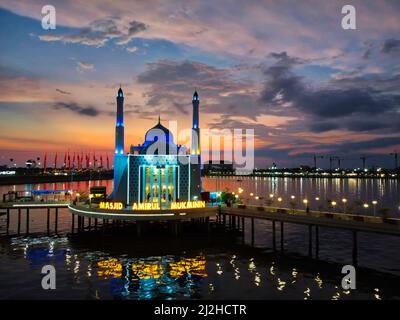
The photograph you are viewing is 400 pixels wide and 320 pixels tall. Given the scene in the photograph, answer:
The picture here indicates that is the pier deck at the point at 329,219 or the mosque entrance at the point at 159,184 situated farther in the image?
the mosque entrance at the point at 159,184

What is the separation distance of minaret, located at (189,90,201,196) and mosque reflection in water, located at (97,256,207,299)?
2480cm

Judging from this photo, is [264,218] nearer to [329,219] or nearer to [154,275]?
[329,219]

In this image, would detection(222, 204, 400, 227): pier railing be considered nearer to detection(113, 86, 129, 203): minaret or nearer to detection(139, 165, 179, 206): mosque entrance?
detection(139, 165, 179, 206): mosque entrance

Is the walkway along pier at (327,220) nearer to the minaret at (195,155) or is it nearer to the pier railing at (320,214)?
the pier railing at (320,214)

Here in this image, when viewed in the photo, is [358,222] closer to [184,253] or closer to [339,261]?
[339,261]

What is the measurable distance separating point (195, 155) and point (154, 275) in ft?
120

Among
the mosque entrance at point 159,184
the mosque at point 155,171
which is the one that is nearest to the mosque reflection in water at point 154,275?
the mosque at point 155,171

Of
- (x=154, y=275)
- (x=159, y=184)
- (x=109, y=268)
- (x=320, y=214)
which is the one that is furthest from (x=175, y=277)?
(x=159, y=184)

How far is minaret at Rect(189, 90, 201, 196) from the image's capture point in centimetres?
7384

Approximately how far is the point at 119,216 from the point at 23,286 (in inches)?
964

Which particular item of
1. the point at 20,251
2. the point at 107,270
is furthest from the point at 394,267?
the point at 20,251

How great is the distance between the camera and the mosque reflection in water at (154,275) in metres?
36.7

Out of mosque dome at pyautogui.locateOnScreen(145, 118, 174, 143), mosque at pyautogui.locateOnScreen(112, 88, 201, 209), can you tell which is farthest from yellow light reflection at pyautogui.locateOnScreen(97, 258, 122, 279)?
mosque dome at pyautogui.locateOnScreen(145, 118, 174, 143)

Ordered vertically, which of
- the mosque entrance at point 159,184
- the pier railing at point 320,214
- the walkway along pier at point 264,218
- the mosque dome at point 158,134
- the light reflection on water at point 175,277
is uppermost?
the mosque dome at point 158,134
